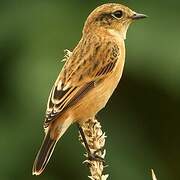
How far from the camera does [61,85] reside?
678 centimetres

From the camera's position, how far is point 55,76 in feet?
26.7

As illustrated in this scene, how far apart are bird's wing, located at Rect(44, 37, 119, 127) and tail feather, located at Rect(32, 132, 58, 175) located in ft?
0.40

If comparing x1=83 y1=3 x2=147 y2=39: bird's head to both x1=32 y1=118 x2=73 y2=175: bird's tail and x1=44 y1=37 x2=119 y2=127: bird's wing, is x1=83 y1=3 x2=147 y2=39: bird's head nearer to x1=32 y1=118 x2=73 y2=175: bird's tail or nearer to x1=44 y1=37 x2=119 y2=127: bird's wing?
x1=44 y1=37 x2=119 y2=127: bird's wing

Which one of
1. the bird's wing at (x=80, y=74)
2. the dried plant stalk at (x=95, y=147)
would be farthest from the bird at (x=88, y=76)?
the dried plant stalk at (x=95, y=147)

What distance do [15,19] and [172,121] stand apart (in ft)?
6.00

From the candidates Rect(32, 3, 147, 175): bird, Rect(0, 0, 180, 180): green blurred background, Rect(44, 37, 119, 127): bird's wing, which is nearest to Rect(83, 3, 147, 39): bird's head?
Rect(32, 3, 147, 175): bird

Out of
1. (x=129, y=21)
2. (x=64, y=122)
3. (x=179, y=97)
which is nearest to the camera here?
(x=64, y=122)

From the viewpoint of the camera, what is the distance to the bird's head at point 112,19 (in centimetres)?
762

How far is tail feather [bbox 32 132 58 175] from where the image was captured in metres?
6.26

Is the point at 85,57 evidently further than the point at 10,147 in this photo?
No

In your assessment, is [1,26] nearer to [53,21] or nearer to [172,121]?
[53,21]

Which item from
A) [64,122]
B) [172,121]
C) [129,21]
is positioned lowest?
[172,121]

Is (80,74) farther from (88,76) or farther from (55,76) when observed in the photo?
(55,76)

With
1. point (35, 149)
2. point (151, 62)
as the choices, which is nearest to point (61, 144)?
point (35, 149)
